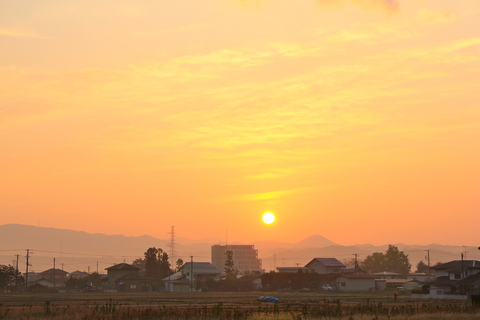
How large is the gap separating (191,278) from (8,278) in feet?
135

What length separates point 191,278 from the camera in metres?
134

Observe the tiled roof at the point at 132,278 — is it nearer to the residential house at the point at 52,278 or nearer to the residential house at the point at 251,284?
the residential house at the point at 251,284

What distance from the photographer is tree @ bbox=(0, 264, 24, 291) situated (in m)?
140

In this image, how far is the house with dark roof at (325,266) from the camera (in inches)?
5551

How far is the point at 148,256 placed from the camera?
161625 mm

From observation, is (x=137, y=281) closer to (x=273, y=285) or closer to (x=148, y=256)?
(x=148, y=256)

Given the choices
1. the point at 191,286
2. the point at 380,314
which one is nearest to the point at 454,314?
the point at 380,314

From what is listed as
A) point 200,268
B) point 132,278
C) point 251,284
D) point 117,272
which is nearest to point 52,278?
point 117,272

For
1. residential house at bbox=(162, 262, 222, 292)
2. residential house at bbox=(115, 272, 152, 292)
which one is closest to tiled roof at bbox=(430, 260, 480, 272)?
residential house at bbox=(162, 262, 222, 292)

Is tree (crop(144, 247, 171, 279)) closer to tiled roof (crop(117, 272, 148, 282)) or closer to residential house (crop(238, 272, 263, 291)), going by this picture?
tiled roof (crop(117, 272, 148, 282))

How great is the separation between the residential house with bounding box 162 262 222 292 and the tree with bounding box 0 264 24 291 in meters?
31.9

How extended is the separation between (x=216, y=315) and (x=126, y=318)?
19.1 ft

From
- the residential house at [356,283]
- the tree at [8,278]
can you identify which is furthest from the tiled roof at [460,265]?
the tree at [8,278]

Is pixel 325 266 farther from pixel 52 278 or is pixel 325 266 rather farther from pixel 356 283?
pixel 52 278
